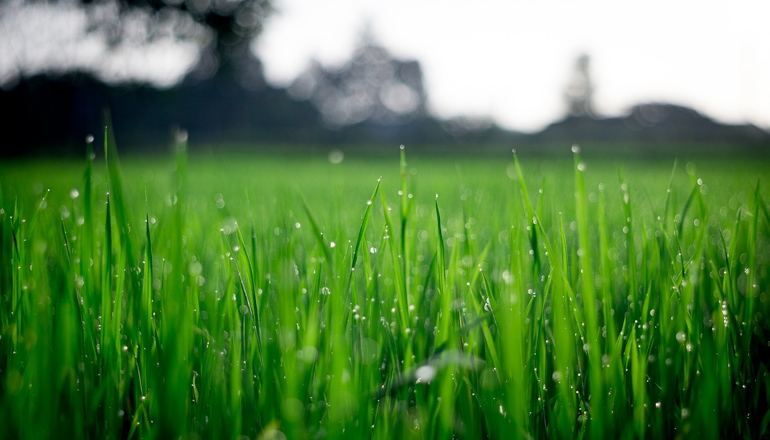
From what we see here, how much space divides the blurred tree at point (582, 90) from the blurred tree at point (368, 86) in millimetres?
11125

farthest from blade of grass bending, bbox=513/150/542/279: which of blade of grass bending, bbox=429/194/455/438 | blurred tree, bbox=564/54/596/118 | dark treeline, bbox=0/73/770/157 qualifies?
blurred tree, bbox=564/54/596/118

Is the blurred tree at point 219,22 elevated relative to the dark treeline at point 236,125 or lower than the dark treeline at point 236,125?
elevated

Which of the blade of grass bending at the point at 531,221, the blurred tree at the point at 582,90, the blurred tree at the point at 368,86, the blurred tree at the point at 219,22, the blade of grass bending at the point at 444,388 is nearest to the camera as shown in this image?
the blade of grass bending at the point at 444,388

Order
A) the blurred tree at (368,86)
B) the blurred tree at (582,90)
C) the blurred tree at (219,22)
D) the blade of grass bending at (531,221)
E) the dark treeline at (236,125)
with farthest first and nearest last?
the blurred tree at (582,90) < the blurred tree at (368,86) < the blurred tree at (219,22) < the dark treeline at (236,125) < the blade of grass bending at (531,221)

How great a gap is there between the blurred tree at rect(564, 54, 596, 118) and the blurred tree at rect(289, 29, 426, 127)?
1112 cm

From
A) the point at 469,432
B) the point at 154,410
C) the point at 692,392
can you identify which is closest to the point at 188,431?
the point at 154,410

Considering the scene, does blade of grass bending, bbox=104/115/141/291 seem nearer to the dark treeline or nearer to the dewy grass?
the dewy grass

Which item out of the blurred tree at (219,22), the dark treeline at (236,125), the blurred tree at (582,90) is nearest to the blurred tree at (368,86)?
the dark treeline at (236,125)

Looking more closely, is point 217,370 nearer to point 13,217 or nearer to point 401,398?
point 401,398

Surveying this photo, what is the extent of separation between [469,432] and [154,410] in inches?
12.7

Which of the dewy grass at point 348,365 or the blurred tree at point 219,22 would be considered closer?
the dewy grass at point 348,365

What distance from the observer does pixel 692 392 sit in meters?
0.49

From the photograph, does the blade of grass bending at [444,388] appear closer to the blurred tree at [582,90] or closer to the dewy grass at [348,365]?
the dewy grass at [348,365]

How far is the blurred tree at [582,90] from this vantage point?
30.6 m
